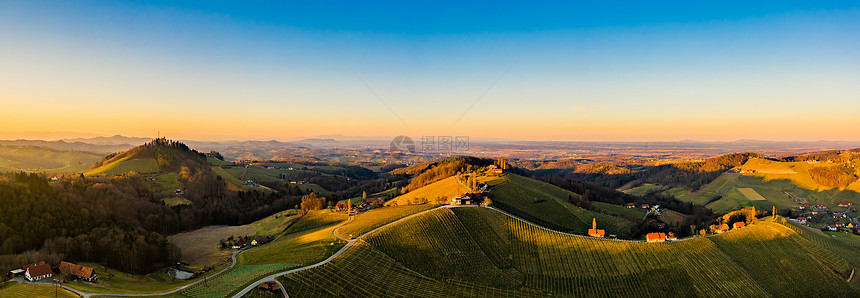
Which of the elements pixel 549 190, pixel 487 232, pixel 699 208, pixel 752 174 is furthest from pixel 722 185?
pixel 487 232

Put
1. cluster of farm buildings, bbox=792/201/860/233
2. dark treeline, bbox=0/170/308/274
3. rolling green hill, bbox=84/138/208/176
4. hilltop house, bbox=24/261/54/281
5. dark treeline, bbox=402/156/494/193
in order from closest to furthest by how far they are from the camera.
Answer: hilltop house, bbox=24/261/54/281 → dark treeline, bbox=0/170/308/274 → cluster of farm buildings, bbox=792/201/860/233 → dark treeline, bbox=402/156/494/193 → rolling green hill, bbox=84/138/208/176

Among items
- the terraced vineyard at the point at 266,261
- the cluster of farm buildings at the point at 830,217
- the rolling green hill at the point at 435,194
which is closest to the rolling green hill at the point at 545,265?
the terraced vineyard at the point at 266,261

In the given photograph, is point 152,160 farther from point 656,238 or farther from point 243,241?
point 656,238

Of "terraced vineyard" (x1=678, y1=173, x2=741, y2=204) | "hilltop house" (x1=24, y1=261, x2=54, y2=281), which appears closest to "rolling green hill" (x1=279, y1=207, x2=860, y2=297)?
"hilltop house" (x1=24, y1=261, x2=54, y2=281)

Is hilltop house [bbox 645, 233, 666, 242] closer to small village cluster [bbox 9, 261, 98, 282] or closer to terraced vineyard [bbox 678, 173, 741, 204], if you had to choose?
small village cluster [bbox 9, 261, 98, 282]

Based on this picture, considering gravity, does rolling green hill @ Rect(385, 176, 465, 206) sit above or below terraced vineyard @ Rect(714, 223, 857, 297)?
above

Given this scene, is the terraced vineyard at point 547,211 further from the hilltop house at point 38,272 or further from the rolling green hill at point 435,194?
the hilltop house at point 38,272

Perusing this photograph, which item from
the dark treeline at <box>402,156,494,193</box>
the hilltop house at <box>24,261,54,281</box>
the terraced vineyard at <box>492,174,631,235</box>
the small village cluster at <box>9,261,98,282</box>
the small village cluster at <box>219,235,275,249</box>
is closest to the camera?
the hilltop house at <box>24,261,54,281</box>
